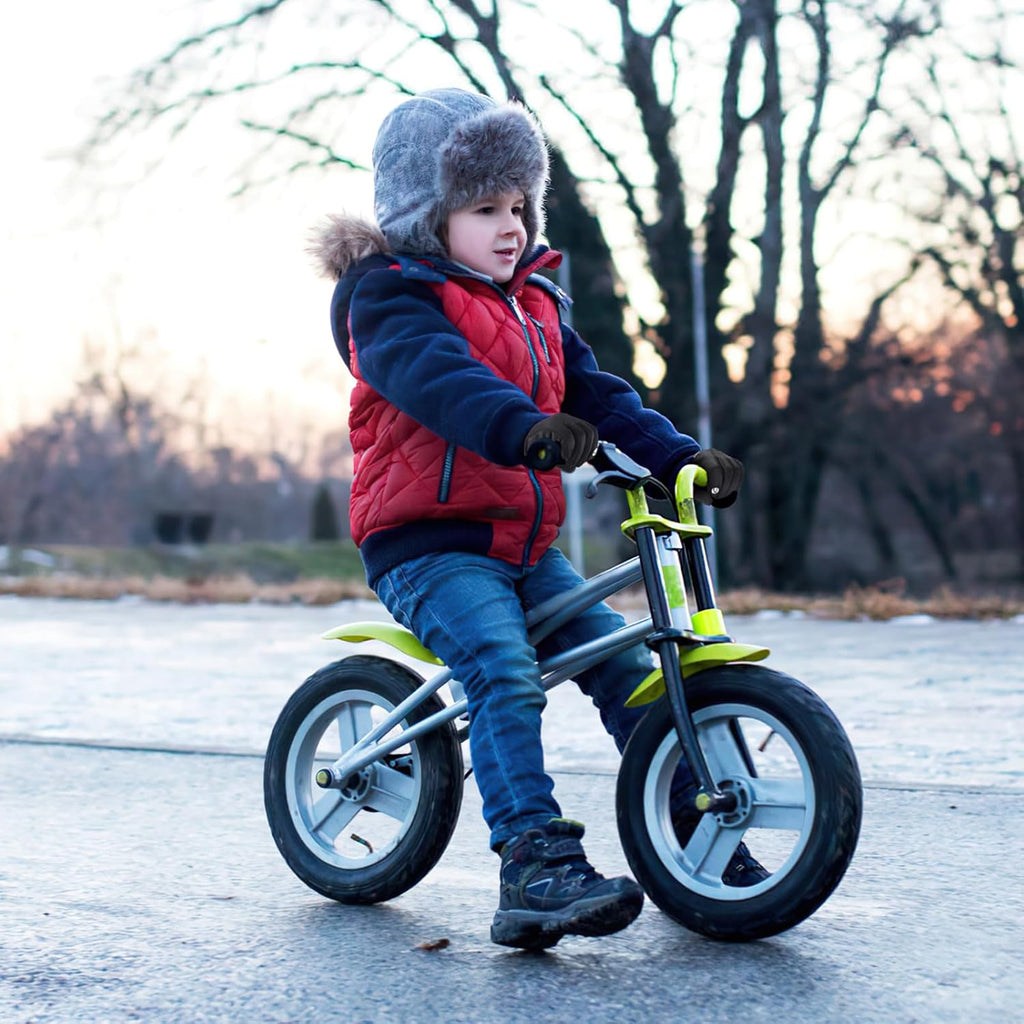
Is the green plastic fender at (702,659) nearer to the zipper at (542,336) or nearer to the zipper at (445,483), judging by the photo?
the zipper at (445,483)

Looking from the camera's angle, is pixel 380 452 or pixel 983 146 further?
pixel 983 146

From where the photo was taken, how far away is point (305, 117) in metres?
19.4

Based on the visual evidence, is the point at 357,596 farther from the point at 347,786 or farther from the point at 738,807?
the point at 738,807

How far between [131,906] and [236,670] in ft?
17.1

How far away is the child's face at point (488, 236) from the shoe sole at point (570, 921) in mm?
1347

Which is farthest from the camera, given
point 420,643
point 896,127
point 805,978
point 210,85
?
point 896,127

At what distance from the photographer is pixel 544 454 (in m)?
2.86

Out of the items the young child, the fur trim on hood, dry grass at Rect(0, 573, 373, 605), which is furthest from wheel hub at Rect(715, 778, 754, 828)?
dry grass at Rect(0, 573, 373, 605)

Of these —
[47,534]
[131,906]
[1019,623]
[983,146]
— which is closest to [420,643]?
[131,906]

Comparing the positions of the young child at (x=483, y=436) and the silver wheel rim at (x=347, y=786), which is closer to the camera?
the young child at (x=483, y=436)

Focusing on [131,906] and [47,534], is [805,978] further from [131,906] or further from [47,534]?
[47,534]

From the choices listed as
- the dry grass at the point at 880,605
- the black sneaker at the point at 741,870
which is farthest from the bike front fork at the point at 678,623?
the dry grass at the point at 880,605

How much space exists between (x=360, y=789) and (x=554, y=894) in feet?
2.46

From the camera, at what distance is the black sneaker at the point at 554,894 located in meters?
2.79
